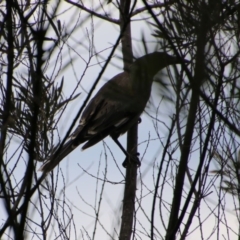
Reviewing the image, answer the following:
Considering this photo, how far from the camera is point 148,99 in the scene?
240 cm

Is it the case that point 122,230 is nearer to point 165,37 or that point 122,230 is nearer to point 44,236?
point 44,236

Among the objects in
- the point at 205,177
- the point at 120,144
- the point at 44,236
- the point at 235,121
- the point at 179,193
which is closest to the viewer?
the point at 179,193

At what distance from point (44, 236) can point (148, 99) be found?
1.84 metres

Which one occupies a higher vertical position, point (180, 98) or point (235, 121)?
point (235, 121)

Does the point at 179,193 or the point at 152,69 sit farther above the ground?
the point at 152,69

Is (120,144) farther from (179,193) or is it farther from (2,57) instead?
Result: (179,193)

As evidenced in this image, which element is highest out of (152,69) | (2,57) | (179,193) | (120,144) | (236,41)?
(120,144)

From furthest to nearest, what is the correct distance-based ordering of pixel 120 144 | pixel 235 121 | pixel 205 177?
1. pixel 120 144
2. pixel 205 177
3. pixel 235 121

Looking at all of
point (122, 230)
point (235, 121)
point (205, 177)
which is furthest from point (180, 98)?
point (122, 230)

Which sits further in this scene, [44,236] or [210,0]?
[44,236]

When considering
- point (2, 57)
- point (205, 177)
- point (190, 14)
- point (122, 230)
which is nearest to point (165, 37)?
point (190, 14)

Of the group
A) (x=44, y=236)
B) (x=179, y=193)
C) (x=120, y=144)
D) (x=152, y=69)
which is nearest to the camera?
(x=152, y=69)

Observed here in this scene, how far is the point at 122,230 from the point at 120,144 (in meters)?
2.25

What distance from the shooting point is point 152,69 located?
221 cm
